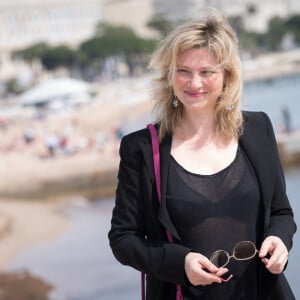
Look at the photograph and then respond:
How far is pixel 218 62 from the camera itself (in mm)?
1410

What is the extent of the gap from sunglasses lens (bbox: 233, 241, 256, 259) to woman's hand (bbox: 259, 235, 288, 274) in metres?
0.03

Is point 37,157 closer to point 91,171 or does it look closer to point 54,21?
point 91,171

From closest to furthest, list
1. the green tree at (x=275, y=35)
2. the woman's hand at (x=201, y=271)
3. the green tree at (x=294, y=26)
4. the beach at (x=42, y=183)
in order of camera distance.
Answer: the woman's hand at (x=201, y=271) < the beach at (x=42, y=183) < the green tree at (x=294, y=26) < the green tree at (x=275, y=35)

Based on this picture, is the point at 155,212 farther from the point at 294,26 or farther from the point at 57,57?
the point at 294,26

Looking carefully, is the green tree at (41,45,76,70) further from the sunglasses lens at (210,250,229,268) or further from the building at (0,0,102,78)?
the sunglasses lens at (210,250,229,268)

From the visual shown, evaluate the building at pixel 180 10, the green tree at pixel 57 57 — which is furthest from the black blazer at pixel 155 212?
the building at pixel 180 10

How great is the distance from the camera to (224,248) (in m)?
1.39

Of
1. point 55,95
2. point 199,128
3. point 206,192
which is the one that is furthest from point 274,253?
point 55,95

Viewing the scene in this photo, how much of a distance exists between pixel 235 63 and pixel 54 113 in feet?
80.9

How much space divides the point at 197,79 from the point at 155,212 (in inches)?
10.2

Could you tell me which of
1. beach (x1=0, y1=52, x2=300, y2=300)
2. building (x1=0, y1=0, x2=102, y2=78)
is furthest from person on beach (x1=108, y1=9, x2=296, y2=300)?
building (x1=0, y1=0, x2=102, y2=78)

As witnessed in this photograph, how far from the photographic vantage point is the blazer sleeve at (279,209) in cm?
141

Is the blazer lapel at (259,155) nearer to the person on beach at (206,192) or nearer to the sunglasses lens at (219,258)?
the person on beach at (206,192)

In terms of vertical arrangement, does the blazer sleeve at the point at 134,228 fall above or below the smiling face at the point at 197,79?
below
